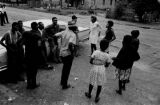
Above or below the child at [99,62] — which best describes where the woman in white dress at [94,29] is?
above

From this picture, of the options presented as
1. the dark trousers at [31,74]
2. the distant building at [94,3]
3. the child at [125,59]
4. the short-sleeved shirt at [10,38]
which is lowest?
the dark trousers at [31,74]

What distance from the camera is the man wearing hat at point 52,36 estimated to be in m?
6.73

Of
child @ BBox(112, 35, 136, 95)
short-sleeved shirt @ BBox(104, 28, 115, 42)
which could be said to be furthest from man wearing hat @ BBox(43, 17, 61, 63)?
child @ BBox(112, 35, 136, 95)

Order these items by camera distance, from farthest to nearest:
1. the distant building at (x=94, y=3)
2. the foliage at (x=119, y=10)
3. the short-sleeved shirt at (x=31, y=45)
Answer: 1. the distant building at (x=94, y=3)
2. the foliage at (x=119, y=10)
3. the short-sleeved shirt at (x=31, y=45)

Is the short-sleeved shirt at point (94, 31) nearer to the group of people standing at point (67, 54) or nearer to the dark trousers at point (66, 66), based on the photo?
the group of people standing at point (67, 54)

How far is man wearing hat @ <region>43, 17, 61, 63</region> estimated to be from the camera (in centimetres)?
673

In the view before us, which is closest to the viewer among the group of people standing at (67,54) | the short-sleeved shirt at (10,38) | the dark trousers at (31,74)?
the group of people standing at (67,54)

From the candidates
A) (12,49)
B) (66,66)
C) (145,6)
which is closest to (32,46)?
(12,49)

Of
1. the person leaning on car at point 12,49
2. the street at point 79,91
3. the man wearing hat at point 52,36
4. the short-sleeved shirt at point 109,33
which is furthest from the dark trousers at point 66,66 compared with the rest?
the short-sleeved shirt at point 109,33

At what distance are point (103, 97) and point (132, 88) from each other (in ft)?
3.82

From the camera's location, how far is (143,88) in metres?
5.96

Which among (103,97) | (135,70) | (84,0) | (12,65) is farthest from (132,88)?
(84,0)

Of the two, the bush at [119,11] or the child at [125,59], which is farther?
the bush at [119,11]

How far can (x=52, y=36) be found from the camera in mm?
6871
